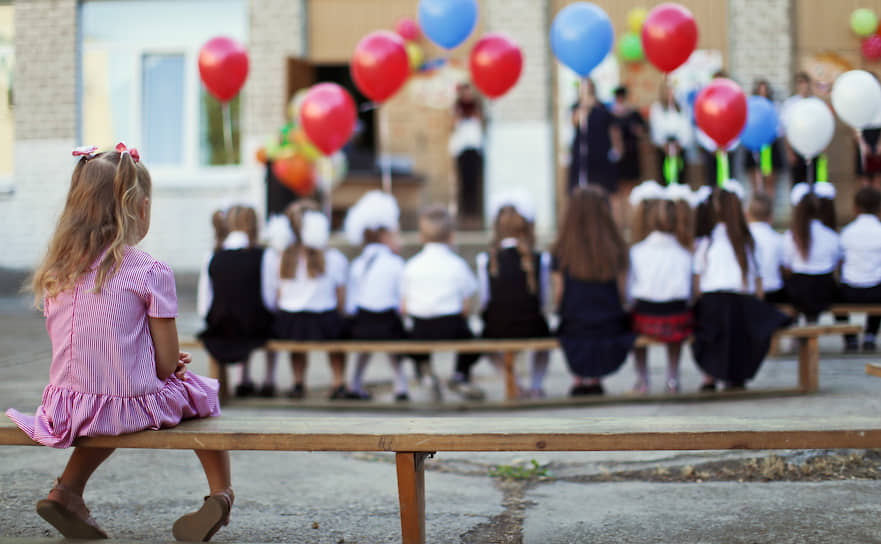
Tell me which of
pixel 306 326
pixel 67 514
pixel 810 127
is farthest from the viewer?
pixel 810 127

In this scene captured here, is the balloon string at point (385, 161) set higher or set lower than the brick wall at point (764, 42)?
lower

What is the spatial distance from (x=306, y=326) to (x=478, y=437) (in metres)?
3.58

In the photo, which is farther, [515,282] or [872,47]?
[872,47]

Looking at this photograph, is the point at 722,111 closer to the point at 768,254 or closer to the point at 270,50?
the point at 768,254

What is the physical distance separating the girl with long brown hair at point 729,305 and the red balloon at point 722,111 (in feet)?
1.81

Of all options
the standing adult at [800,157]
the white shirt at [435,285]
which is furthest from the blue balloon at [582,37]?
the standing adult at [800,157]

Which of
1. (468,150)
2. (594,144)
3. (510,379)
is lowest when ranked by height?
(510,379)

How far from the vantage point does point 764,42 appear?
12.0 m

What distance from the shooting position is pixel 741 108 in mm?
6410

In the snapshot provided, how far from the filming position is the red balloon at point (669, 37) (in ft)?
23.4

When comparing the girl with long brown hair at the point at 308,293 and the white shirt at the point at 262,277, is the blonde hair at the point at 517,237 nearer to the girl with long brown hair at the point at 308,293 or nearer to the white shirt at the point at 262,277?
the girl with long brown hair at the point at 308,293

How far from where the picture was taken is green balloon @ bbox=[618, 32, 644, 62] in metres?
11.7

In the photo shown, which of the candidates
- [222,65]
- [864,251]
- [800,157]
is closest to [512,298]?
[864,251]

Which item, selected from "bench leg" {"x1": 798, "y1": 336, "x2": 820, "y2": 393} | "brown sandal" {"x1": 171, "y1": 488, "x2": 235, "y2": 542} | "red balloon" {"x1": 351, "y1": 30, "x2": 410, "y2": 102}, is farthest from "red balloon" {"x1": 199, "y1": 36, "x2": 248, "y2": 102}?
"brown sandal" {"x1": 171, "y1": 488, "x2": 235, "y2": 542}
